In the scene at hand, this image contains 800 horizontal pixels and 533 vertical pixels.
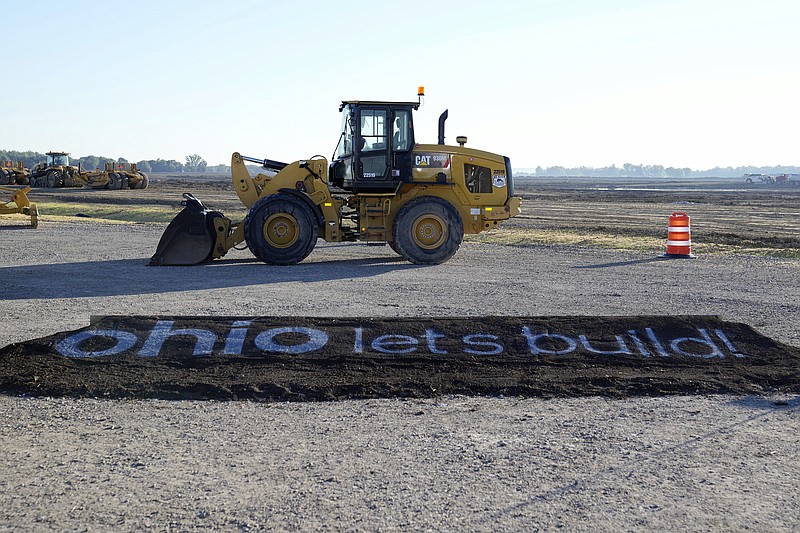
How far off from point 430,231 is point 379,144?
1.96 metres

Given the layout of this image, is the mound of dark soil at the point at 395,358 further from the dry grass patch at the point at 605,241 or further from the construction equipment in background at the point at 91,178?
the construction equipment in background at the point at 91,178

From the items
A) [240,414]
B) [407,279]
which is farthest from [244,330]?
[407,279]

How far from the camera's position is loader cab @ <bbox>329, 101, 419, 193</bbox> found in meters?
16.8

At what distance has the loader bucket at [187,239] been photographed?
53.9 feet

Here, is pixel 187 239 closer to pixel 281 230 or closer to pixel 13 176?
pixel 281 230

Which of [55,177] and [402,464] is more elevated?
[55,177]

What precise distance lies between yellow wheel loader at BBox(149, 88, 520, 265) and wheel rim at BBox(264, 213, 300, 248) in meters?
0.02

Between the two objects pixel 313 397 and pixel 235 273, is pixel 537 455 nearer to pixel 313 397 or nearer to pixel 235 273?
pixel 313 397

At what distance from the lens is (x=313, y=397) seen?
713cm

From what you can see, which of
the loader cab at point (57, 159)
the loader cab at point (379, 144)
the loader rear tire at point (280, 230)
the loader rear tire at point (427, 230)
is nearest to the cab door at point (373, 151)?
the loader cab at point (379, 144)

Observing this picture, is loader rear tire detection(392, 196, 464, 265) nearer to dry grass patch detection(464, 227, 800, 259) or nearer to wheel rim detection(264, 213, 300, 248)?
wheel rim detection(264, 213, 300, 248)

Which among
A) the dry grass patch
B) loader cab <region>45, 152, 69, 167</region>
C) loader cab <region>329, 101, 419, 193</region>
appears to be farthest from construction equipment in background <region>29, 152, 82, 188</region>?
loader cab <region>329, 101, 419, 193</region>

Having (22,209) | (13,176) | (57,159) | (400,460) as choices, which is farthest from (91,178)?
(400,460)

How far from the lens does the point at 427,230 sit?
56.2 feet
